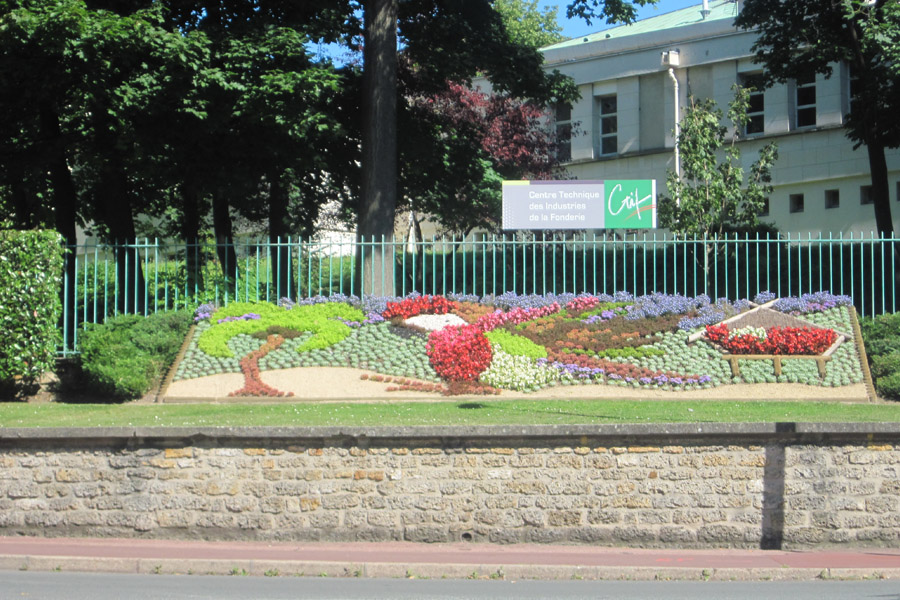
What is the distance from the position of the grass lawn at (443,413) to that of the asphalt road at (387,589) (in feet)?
9.53

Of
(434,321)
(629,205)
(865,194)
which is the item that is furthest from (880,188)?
(434,321)

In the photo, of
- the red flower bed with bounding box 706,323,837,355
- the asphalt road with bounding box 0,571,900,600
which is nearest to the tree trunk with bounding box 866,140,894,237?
the red flower bed with bounding box 706,323,837,355

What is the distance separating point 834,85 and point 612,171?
7.82 meters

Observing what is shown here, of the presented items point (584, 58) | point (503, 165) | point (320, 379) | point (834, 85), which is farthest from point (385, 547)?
point (584, 58)

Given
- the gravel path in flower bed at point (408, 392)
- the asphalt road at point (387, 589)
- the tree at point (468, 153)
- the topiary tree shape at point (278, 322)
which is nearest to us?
the asphalt road at point (387, 589)

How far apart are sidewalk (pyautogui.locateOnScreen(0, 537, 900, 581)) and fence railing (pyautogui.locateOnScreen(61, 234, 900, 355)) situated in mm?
8093

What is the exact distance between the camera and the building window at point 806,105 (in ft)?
103

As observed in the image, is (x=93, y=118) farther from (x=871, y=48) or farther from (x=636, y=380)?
(x=871, y=48)

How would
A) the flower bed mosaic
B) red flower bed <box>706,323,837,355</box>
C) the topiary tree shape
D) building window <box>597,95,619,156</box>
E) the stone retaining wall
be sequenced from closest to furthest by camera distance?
the stone retaining wall → the flower bed mosaic → red flower bed <box>706,323,837,355</box> → the topiary tree shape → building window <box>597,95,619,156</box>

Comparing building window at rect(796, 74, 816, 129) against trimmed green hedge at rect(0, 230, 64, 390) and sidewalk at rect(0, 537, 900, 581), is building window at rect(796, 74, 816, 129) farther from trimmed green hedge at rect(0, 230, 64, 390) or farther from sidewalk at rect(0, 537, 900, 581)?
sidewalk at rect(0, 537, 900, 581)

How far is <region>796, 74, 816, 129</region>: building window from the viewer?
103 feet

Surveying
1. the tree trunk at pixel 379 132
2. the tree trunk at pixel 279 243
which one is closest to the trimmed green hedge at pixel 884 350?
the tree trunk at pixel 379 132

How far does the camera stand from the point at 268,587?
315 inches

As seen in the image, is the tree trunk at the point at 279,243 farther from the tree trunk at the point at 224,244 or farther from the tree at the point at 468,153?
the tree at the point at 468,153
